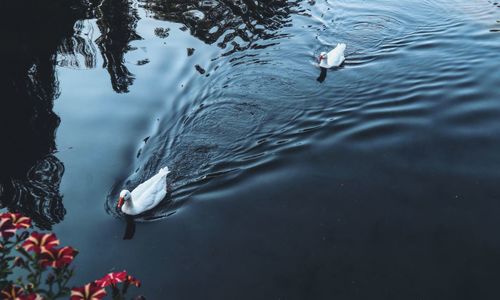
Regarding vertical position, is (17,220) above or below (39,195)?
above

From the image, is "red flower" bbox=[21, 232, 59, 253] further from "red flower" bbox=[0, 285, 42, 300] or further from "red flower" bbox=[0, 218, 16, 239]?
"red flower" bbox=[0, 285, 42, 300]

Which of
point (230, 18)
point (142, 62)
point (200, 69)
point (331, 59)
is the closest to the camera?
point (331, 59)

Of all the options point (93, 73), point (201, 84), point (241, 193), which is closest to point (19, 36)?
point (93, 73)

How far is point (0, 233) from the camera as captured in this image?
3350 millimetres

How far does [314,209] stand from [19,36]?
9.66m

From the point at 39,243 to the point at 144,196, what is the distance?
3.50 meters

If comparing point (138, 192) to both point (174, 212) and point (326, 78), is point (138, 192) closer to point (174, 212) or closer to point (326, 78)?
point (174, 212)

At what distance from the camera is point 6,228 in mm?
3371

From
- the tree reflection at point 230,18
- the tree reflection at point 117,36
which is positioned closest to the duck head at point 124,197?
the tree reflection at point 117,36

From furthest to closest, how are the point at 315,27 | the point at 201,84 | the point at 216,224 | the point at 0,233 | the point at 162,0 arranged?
1. the point at 162,0
2. the point at 315,27
3. the point at 201,84
4. the point at 216,224
5. the point at 0,233

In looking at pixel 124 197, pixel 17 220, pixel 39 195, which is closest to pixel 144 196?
pixel 124 197

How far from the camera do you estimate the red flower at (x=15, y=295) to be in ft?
10.4

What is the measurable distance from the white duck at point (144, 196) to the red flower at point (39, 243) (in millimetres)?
3326

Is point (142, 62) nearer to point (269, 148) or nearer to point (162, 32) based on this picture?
point (162, 32)
